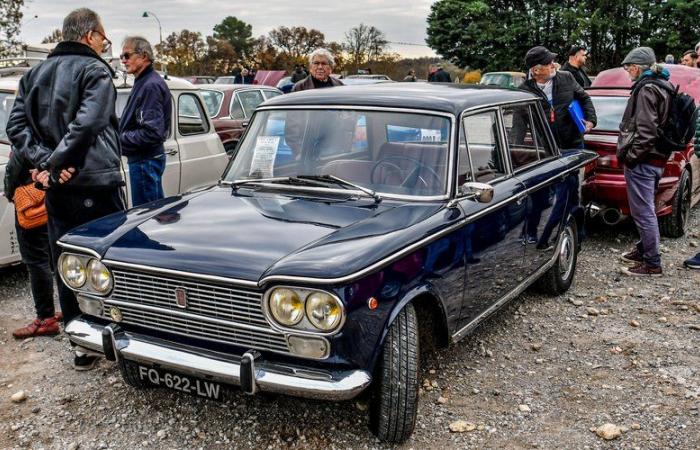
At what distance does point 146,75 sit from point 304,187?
2.27 meters

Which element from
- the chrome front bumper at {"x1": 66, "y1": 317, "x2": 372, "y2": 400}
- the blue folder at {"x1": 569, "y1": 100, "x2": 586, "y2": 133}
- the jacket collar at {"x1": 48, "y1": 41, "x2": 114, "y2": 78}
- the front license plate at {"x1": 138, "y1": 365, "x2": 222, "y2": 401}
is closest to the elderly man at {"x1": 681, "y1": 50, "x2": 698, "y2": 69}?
the blue folder at {"x1": 569, "y1": 100, "x2": 586, "y2": 133}

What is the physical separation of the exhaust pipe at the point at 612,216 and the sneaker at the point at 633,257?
370 millimetres

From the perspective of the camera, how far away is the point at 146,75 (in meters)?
5.67

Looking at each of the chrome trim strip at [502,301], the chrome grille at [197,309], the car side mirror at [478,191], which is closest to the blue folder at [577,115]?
the chrome trim strip at [502,301]

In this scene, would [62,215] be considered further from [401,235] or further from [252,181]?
[401,235]

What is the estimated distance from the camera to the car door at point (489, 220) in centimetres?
404

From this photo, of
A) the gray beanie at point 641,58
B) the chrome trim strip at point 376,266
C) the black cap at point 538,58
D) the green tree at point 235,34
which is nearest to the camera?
the chrome trim strip at point 376,266

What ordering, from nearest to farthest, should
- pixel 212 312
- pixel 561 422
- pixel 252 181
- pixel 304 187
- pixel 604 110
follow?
1. pixel 212 312
2. pixel 561 422
3. pixel 304 187
4. pixel 252 181
5. pixel 604 110

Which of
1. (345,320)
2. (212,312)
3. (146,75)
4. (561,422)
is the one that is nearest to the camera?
(345,320)

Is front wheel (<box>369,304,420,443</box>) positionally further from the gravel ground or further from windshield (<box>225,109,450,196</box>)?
windshield (<box>225,109,450,196</box>)

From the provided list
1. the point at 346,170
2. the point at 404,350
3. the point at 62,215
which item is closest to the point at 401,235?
the point at 404,350

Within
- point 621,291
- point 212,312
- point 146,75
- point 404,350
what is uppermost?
point 146,75

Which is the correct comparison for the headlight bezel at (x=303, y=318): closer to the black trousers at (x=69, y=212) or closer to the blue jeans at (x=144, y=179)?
the black trousers at (x=69, y=212)

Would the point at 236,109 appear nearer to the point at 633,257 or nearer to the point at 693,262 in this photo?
the point at 633,257
